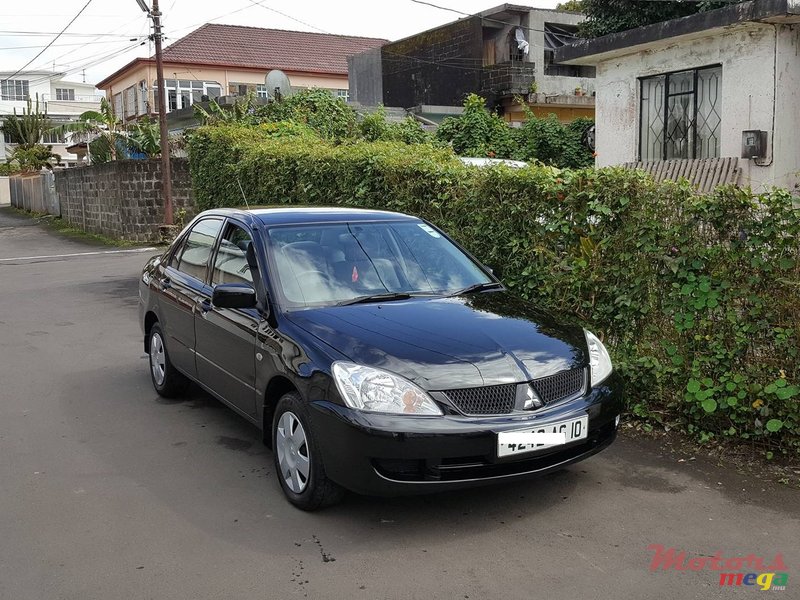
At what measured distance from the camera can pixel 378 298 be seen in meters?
5.12

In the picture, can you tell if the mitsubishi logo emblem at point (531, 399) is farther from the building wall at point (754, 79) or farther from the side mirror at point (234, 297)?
the building wall at point (754, 79)

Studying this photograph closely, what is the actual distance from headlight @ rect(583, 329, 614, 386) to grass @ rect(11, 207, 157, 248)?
18623 mm

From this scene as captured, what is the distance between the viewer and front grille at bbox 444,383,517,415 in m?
4.14

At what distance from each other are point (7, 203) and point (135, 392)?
150ft

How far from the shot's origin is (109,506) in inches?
184

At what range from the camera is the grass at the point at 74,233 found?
2237cm

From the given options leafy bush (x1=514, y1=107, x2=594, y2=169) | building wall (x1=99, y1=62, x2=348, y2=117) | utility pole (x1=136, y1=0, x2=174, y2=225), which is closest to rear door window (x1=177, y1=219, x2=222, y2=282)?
utility pole (x1=136, y1=0, x2=174, y2=225)

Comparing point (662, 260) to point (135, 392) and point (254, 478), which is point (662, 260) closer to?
point (254, 478)

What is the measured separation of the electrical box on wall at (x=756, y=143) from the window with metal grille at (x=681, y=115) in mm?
788

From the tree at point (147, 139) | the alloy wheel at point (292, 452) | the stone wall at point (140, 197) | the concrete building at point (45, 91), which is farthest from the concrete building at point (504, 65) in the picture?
the concrete building at point (45, 91)

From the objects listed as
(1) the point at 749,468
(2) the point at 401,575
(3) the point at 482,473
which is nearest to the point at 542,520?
(3) the point at 482,473

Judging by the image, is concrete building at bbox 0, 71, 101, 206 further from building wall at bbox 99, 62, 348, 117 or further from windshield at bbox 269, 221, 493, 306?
windshield at bbox 269, 221, 493, 306

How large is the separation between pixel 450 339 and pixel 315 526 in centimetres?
119

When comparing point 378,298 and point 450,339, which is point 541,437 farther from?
point 378,298
